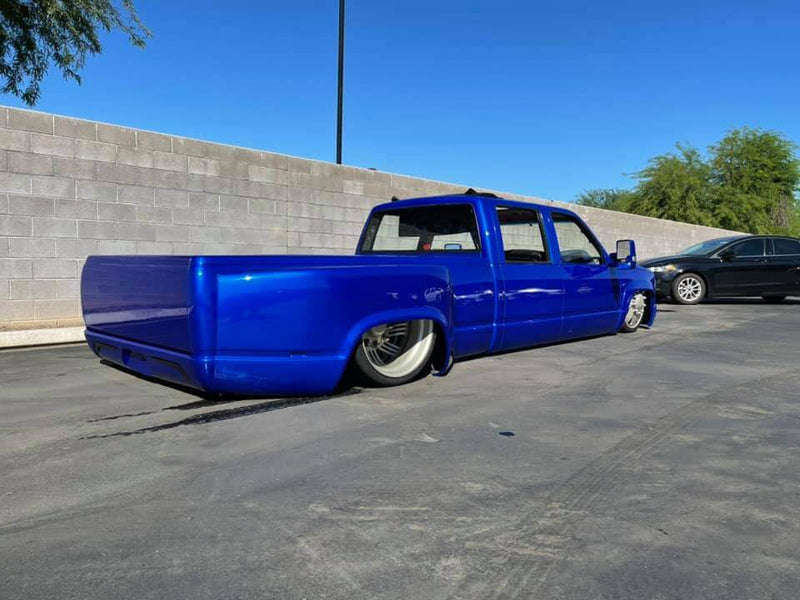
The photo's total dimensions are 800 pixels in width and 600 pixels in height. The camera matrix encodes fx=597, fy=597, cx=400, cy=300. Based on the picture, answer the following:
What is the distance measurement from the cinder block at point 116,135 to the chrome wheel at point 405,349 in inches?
210

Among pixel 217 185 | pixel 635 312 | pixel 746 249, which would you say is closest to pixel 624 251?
pixel 635 312

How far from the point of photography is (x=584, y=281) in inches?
259

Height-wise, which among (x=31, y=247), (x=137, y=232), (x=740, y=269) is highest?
(x=137, y=232)

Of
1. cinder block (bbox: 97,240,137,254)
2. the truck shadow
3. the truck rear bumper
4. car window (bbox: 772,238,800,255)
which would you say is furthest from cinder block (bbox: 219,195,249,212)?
car window (bbox: 772,238,800,255)

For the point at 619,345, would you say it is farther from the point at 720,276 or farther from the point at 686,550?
the point at 720,276

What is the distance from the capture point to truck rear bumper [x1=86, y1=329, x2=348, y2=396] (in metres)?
3.80

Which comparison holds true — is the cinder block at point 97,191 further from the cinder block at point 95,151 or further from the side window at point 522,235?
the side window at point 522,235

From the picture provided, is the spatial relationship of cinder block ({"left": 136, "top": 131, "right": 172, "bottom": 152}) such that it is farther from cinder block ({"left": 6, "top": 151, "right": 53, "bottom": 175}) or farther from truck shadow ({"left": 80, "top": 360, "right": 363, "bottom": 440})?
truck shadow ({"left": 80, "top": 360, "right": 363, "bottom": 440})

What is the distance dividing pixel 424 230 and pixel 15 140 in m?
5.01

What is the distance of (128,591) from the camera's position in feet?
6.34

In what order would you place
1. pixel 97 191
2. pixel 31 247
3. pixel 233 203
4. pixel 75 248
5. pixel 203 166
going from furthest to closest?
pixel 233 203 → pixel 203 166 → pixel 97 191 → pixel 75 248 → pixel 31 247

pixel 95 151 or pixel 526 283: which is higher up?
pixel 95 151

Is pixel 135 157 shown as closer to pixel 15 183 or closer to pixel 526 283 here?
pixel 15 183

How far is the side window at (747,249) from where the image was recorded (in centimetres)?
1279
